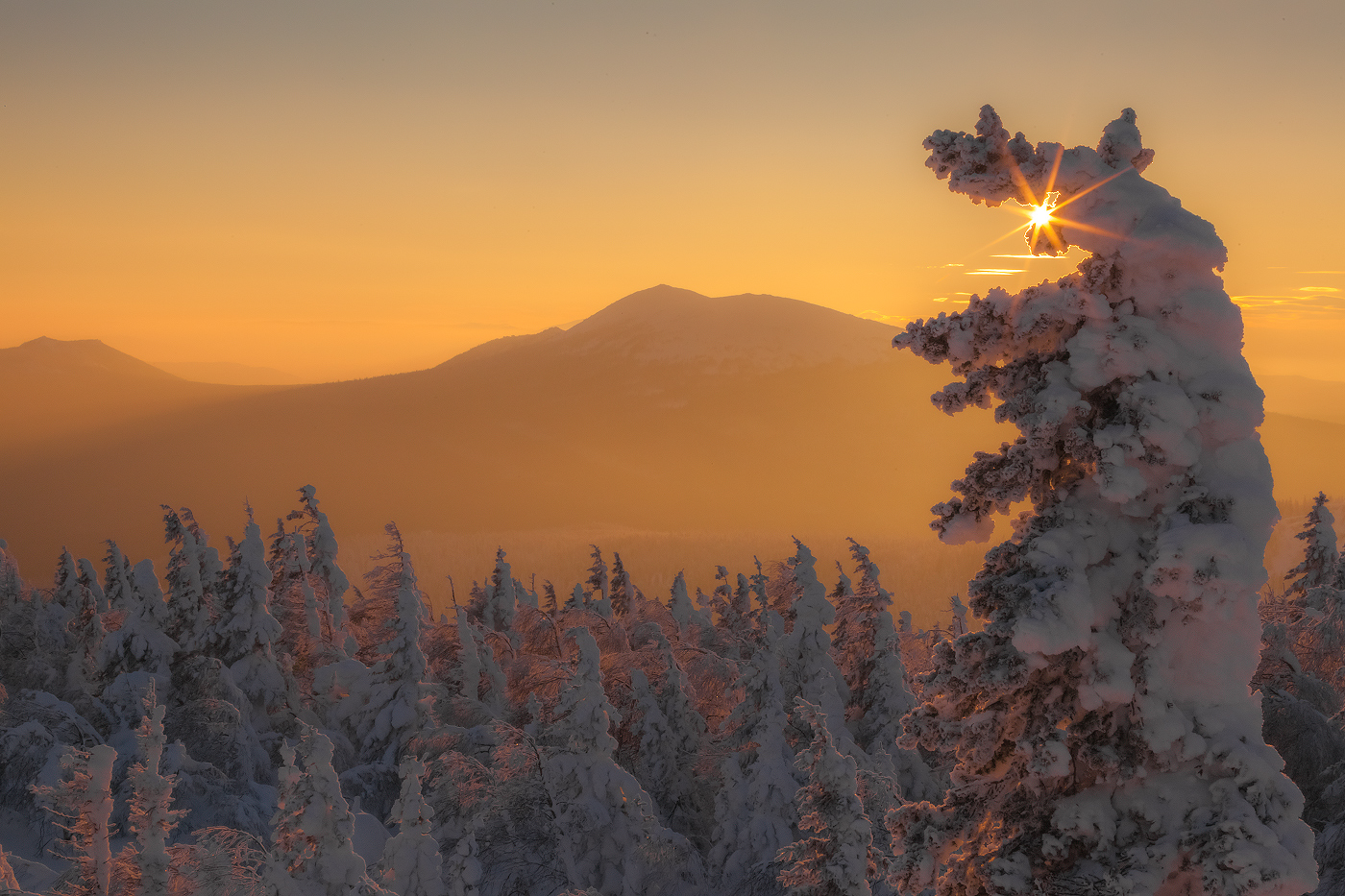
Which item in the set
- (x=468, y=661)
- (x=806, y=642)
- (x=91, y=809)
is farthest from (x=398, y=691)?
(x=91, y=809)

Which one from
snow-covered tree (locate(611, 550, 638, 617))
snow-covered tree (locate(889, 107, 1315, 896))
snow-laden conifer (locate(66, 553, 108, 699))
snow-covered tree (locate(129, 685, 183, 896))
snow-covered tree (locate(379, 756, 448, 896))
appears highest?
snow-covered tree (locate(889, 107, 1315, 896))

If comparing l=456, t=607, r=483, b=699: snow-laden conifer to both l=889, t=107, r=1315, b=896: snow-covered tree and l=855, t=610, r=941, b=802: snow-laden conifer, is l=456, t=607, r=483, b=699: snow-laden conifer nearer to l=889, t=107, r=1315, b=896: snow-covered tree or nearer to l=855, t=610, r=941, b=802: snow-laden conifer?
l=855, t=610, r=941, b=802: snow-laden conifer

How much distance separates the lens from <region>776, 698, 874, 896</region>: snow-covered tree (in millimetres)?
12320

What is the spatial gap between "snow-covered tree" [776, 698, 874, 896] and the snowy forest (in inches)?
1.8

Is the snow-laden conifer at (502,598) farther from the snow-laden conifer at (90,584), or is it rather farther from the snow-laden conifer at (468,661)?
the snow-laden conifer at (90,584)

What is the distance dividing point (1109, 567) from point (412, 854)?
465 inches

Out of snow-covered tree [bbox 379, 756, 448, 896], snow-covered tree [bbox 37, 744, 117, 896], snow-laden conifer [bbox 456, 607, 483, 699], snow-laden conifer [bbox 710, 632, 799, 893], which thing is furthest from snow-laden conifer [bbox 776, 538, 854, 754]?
snow-covered tree [bbox 37, 744, 117, 896]

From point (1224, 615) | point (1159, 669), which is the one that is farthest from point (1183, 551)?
point (1159, 669)

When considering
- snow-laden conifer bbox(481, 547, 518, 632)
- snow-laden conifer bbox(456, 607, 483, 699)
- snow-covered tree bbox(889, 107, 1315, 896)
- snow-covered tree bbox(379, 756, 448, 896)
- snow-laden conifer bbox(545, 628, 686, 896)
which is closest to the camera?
snow-covered tree bbox(889, 107, 1315, 896)

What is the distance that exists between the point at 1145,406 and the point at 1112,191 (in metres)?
1.71

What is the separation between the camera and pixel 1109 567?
6969 millimetres

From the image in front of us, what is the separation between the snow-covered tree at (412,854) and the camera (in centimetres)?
1386

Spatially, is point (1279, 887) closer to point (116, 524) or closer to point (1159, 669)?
point (1159, 669)

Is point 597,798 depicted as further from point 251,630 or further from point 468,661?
point 251,630
